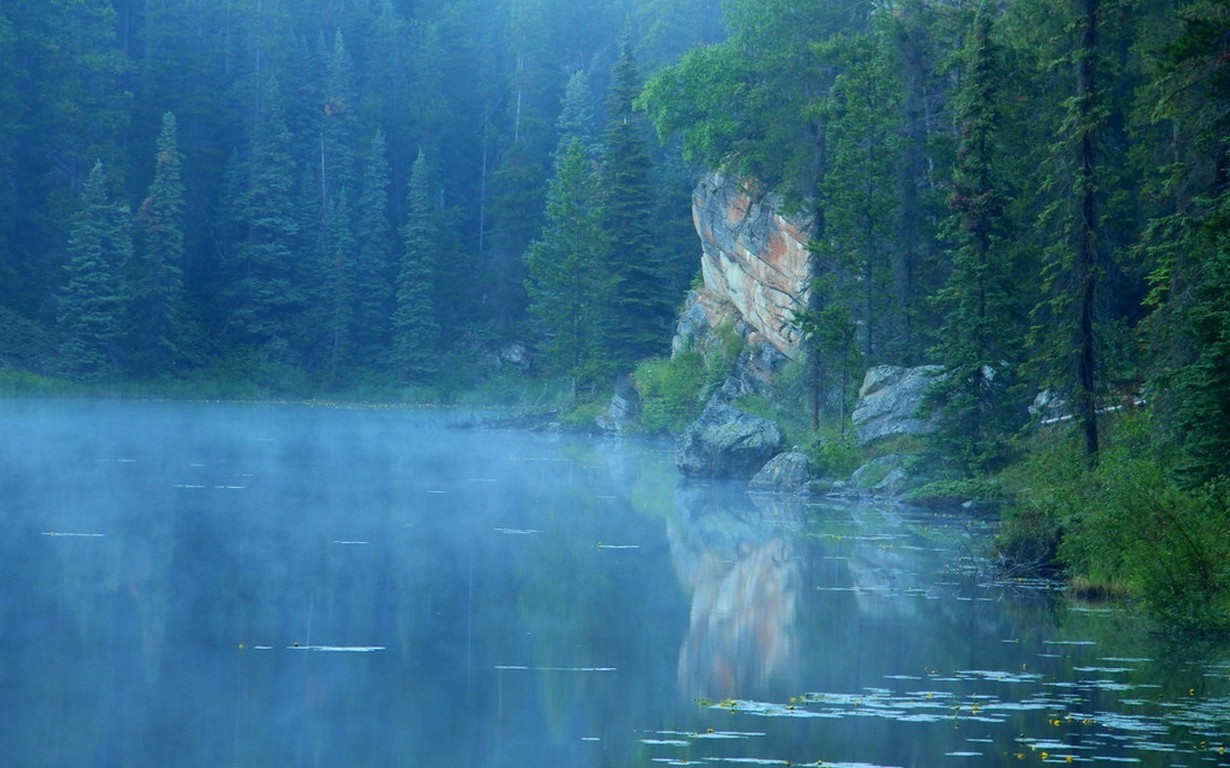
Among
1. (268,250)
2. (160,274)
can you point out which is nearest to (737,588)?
(160,274)

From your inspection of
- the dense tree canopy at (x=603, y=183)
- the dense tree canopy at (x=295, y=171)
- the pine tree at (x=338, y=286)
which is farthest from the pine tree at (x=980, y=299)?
the pine tree at (x=338, y=286)

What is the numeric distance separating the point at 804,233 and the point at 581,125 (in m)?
40.1

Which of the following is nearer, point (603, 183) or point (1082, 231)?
point (1082, 231)

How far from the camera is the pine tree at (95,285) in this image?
71.2 meters

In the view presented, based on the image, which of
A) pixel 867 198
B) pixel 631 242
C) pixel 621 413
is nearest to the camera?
pixel 867 198

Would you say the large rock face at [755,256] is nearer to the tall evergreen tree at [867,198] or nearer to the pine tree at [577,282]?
the tall evergreen tree at [867,198]

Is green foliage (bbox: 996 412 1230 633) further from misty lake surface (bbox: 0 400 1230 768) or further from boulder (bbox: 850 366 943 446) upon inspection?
→ boulder (bbox: 850 366 943 446)

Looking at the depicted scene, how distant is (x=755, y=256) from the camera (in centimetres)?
5550

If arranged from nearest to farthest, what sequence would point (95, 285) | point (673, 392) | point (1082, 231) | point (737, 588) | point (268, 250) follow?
point (737, 588)
point (1082, 231)
point (673, 392)
point (95, 285)
point (268, 250)

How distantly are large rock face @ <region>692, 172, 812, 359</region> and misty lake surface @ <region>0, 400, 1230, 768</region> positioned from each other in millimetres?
19304

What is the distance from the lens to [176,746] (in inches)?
491

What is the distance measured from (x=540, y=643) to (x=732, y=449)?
87.0ft

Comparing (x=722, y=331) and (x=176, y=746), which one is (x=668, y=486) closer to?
(x=722, y=331)

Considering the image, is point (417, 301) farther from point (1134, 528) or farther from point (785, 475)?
point (1134, 528)
